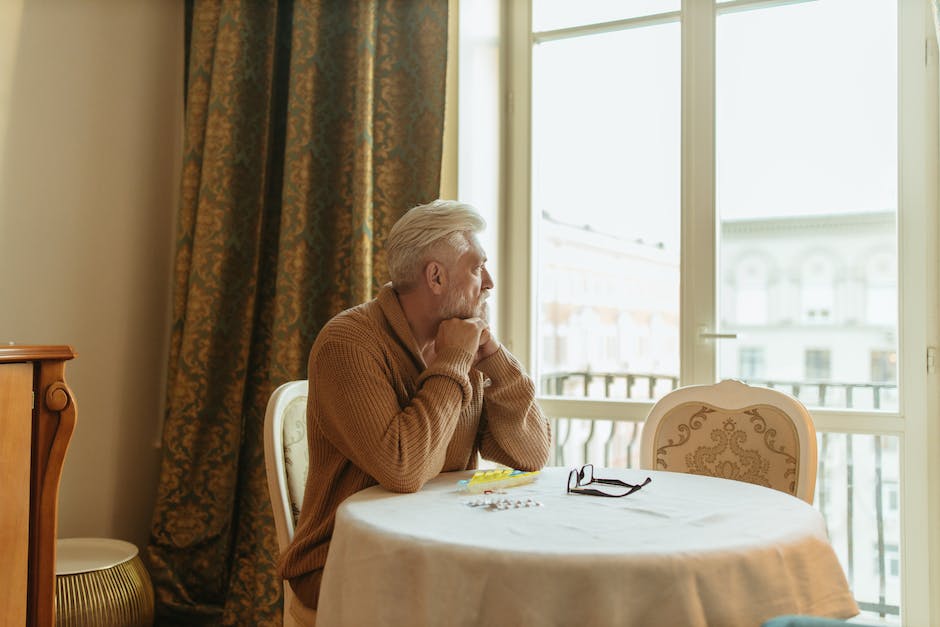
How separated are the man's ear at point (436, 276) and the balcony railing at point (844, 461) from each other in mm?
1306

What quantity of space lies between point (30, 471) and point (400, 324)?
101 centimetres

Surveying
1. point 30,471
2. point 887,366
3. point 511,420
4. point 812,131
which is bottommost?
point 30,471

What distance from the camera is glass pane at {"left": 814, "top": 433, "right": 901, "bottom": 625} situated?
256 centimetres

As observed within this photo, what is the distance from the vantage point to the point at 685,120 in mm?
2705

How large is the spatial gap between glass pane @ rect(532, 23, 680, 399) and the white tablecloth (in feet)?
5.07

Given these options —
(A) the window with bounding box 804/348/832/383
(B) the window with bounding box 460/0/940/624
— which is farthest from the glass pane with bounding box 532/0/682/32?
(A) the window with bounding box 804/348/832/383

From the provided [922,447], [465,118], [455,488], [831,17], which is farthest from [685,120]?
[455,488]

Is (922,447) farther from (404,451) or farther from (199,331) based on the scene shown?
(199,331)

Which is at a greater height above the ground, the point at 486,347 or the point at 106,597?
the point at 486,347

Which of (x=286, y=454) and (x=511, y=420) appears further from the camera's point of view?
(x=286, y=454)

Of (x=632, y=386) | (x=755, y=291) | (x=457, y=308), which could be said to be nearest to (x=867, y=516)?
(x=632, y=386)

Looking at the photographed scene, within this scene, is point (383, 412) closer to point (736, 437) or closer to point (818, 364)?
point (736, 437)

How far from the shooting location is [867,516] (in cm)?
269

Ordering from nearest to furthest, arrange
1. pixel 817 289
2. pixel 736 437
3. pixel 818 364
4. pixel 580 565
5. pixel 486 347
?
pixel 580 565
pixel 486 347
pixel 736 437
pixel 818 364
pixel 817 289
